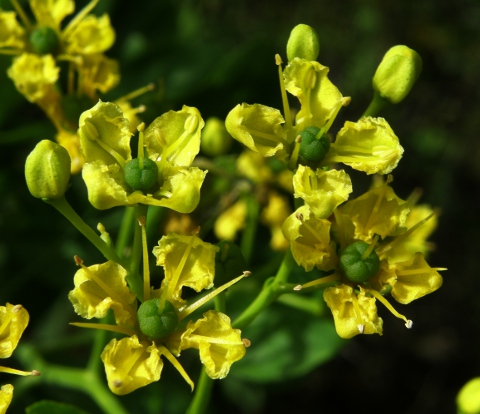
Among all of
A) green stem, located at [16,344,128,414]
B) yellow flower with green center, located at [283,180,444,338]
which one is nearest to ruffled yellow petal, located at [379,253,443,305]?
yellow flower with green center, located at [283,180,444,338]

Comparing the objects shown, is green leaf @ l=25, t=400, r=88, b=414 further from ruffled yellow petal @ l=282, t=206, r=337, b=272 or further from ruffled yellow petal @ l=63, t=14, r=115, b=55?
ruffled yellow petal @ l=63, t=14, r=115, b=55

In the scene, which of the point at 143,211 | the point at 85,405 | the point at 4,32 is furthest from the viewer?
the point at 85,405

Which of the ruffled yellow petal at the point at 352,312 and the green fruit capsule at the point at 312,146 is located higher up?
the green fruit capsule at the point at 312,146

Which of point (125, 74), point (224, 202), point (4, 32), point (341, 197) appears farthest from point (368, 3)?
point (341, 197)

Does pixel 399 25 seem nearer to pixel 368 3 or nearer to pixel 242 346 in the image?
pixel 368 3

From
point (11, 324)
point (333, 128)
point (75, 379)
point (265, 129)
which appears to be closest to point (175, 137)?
point (265, 129)

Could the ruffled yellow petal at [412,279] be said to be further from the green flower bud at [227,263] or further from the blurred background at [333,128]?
the blurred background at [333,128]

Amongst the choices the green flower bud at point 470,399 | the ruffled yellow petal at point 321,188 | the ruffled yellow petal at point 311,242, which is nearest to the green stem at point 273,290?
the ruffled yellow petal at point 311,242
